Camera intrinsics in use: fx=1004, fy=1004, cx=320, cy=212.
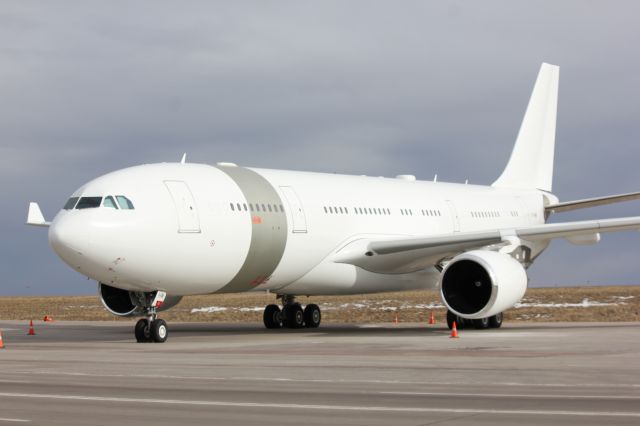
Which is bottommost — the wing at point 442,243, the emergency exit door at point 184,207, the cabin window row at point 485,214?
the wing at point 442,243

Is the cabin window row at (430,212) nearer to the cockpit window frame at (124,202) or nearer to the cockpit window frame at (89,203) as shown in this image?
the cockpit window frame at (124,202)

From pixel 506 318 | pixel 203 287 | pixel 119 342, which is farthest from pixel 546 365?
pixel 506 318

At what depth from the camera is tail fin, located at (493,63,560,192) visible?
122 feet

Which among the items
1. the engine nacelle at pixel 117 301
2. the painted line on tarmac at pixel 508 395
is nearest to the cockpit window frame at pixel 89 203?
the engine nacelle at pixel 117 301

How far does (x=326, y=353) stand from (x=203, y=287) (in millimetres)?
5230

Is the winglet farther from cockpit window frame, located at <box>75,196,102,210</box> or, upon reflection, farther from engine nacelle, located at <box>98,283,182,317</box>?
cockpit window frame, located at <box>75,196,102,210</box>

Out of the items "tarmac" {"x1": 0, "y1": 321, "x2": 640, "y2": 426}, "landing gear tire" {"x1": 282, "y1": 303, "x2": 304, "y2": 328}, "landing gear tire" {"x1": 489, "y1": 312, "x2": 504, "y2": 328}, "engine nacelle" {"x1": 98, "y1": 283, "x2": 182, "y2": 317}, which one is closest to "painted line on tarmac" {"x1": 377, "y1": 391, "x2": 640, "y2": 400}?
"tarmac" {"x1": 0, "y1": 321, "x2": 640, "y2": 426}

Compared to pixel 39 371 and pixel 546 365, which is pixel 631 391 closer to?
pixel 546 365

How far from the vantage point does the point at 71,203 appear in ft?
67.4

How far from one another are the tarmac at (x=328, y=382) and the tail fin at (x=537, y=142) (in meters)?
16.0

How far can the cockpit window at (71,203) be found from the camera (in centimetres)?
2041

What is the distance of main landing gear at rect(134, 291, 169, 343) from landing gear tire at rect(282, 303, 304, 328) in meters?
7.62

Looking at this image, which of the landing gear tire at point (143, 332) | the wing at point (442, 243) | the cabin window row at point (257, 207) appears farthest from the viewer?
the wing at point (442, 243)

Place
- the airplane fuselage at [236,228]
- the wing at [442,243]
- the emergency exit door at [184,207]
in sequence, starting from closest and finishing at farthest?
the airplane fuselage at [236,228] → the emergency exit door at [184,207] → the wing at [442,243]
